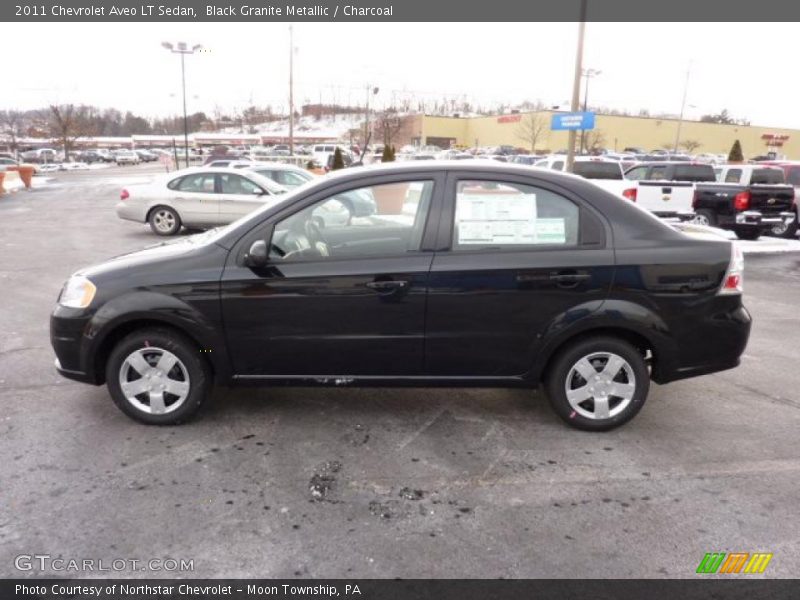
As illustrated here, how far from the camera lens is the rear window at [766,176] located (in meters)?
13.8

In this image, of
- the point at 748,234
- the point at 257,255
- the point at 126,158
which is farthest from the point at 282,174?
the point at 126,158

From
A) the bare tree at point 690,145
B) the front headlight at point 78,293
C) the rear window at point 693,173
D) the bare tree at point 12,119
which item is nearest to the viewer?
the front headlight at point 78,293

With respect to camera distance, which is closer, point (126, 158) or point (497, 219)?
point (497, 219)

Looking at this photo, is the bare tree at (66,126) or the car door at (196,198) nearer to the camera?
the car door at (196,198)

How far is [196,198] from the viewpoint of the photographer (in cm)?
1314

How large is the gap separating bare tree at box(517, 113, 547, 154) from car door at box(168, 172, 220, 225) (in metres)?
66.8

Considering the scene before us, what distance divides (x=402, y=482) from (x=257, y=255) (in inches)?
62.5

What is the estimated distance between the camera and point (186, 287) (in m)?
3.83

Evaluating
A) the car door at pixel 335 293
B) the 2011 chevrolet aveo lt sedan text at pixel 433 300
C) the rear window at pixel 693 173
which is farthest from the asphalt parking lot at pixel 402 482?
the rear window at pixel 693 173

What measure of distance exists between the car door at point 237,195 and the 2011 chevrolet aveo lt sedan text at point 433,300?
9279 mm

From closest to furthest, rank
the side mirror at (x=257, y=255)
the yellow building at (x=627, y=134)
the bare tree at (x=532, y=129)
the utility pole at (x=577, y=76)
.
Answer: the side mirror at (x=257, y=255), the utility pole at (x=577, y=76), the bare tree at (x=532, y=129), the yellow building at (x=627, y=134)

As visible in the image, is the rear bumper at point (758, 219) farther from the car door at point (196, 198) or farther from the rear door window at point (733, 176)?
the car door at point (196, 198)

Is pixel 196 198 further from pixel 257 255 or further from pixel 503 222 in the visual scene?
pixel 503 222

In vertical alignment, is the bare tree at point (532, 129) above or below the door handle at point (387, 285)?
above
